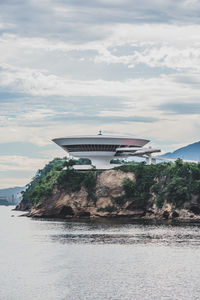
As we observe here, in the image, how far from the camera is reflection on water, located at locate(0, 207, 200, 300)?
4566 centimetres

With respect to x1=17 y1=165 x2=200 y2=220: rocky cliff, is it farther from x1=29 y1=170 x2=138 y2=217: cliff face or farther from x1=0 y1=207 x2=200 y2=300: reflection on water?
x1=0 y1=207 x2=200 y2=300: reflection on water

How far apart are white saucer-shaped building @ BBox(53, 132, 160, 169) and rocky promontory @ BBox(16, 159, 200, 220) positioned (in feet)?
→ 34.2

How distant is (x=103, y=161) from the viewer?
506ft

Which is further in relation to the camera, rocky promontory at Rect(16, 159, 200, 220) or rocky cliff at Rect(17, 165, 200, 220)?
rocky cliff at Rect(17, 165, 200, 220)

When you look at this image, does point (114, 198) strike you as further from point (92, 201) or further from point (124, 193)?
point (92, 201)

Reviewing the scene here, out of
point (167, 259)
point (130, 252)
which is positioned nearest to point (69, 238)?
point (130, 252)

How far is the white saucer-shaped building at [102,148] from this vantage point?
150 metres

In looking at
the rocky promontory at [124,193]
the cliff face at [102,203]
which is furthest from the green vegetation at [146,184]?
the cliff face at [102,203]

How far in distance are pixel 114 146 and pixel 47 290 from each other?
10694 centimetres

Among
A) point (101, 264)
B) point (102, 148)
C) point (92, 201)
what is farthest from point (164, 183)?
point (101, 264)

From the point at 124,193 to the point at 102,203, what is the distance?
5748 mm

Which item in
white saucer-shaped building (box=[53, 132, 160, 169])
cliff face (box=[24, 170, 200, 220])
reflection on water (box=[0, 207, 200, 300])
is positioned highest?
white saucer-shaped building (box=[53, 132, 160, 169])

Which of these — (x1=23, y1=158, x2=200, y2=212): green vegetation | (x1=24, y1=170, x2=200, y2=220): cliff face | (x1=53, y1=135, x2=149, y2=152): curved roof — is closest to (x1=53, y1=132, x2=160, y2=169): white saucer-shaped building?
(x1=53, y1=135, x2=149, y2=152): curved roof

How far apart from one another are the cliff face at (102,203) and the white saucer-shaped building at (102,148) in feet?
47.3
